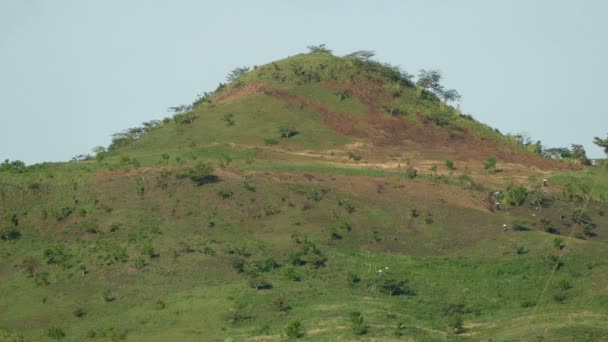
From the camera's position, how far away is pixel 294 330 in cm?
4269

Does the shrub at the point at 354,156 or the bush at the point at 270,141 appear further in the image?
the bush at the point at 270,141

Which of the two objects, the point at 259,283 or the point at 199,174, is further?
the point at 199,174

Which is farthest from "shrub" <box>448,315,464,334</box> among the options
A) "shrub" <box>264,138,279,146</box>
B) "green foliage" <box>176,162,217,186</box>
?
"shrub" <box>264,138,279,146</box>

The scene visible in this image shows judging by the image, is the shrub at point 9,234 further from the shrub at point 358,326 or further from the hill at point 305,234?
the shrub at point 358,326

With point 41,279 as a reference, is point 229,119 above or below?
above

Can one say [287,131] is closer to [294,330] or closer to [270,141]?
[270,141]

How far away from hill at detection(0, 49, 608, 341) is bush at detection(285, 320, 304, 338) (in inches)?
→ 8.4

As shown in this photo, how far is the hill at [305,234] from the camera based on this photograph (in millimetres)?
46781

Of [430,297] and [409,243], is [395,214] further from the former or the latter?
[430,297]

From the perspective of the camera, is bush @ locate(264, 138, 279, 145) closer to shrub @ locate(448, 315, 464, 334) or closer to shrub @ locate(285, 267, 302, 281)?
shrub @ locate(285, 267, 302, 281)

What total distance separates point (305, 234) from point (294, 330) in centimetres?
1599

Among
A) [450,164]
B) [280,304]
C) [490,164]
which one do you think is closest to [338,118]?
[450,164]

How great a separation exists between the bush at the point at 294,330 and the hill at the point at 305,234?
0.70 feet

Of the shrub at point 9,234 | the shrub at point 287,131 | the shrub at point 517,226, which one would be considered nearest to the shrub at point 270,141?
the shrub at point 287,131
